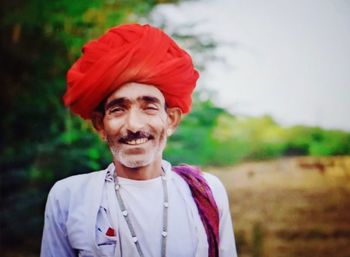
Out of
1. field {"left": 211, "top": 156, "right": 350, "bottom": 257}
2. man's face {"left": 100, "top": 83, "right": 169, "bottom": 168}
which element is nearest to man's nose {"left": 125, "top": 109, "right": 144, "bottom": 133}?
man's face {"left": 100, "top": 83, "right": 169, "bottom": 168}

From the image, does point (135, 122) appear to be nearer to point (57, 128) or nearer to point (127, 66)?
point (127, 66)

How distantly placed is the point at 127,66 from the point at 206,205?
470 mm

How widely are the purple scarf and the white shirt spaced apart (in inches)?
0.6

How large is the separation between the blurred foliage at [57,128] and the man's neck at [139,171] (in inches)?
11.3

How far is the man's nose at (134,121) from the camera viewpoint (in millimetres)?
1338

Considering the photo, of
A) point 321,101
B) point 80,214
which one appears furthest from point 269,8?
point 80,214

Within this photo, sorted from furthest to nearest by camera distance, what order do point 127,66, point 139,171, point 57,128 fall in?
point 57,128, point 139,171, point 127,66

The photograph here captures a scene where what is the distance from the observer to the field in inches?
66.6

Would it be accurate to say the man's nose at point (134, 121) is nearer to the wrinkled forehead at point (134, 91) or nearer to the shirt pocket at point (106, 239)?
the wrinkled forehead at point (134, 91)

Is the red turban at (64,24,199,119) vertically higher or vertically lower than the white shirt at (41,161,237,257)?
higher

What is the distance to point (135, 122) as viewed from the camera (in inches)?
52.7

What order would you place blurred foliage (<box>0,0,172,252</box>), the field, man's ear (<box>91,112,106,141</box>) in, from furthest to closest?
blurred foliage (<box>0,0,172,252</box>) < the field < man's ear (<box>91,112,106,141</box>)

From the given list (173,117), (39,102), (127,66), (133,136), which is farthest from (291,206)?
(39,102)

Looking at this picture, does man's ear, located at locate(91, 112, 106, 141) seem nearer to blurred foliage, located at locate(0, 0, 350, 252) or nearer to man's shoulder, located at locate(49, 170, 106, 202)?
man's shoulder, located at locate(49, 170, 106, 202)
